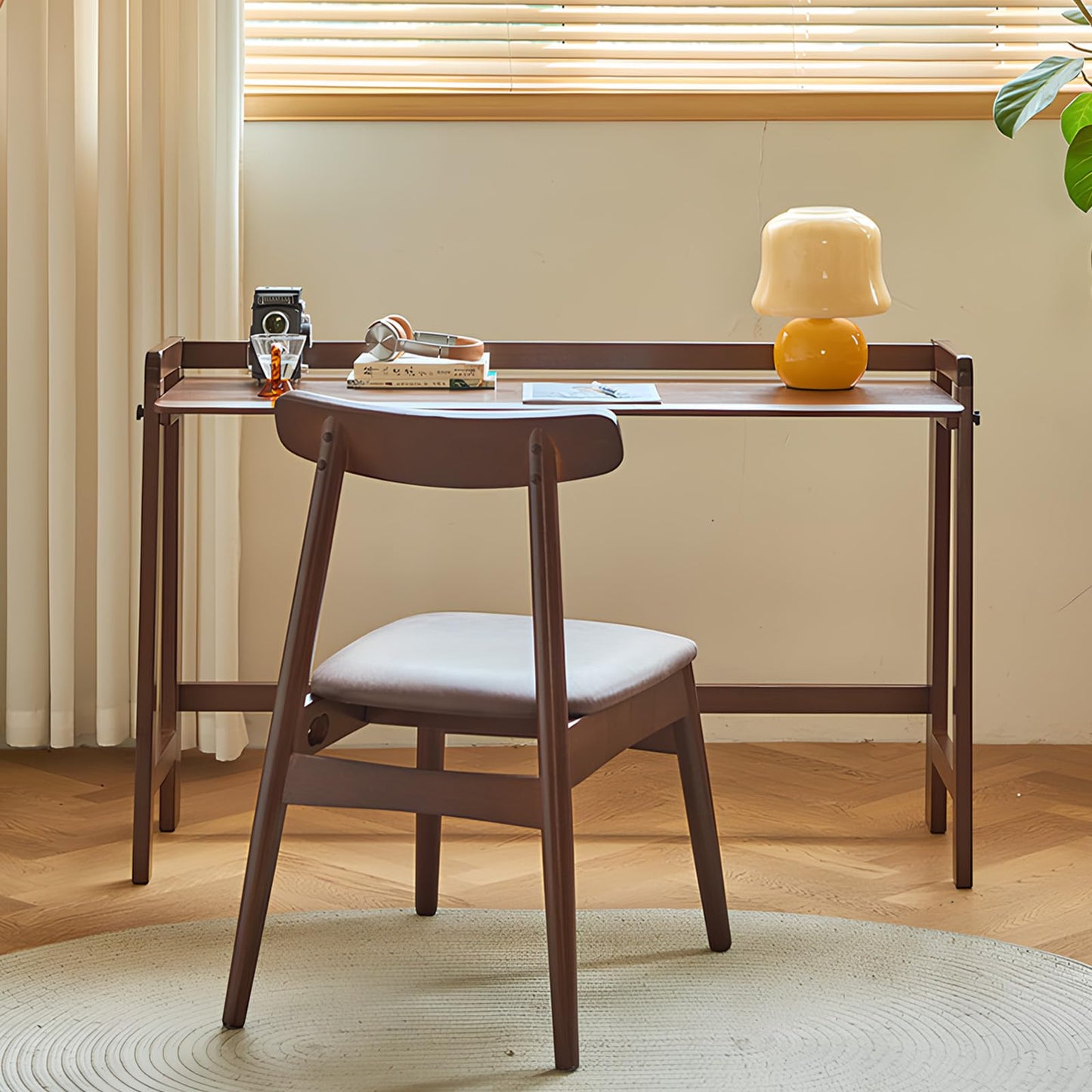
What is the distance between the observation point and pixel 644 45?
2.82 m

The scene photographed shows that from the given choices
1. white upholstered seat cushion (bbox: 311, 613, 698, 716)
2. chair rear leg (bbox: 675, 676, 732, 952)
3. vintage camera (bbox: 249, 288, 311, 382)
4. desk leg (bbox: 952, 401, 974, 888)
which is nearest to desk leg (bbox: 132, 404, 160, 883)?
vintage camera (bbox: 249, 288, 311, 382)

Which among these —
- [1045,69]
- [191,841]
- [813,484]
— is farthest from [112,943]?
[1045,69]

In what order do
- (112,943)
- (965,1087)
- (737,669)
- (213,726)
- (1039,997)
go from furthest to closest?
(737,669), (213,726), (112,943), (1039,997), (965,1087)

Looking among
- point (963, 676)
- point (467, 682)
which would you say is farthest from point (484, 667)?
point (963, 676)

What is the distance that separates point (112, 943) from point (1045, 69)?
1.96 m

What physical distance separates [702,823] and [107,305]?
1.47 m

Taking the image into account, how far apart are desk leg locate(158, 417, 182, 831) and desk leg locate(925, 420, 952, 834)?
4.05 ft

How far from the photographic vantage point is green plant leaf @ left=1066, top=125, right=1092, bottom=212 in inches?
97.3

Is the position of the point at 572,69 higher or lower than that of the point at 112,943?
higher

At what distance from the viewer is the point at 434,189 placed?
2.81 m

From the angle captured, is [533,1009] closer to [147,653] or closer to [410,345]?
[147,653]

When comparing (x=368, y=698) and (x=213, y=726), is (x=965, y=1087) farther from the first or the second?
(x=213, y=726)

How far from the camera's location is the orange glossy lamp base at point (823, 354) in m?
2.35

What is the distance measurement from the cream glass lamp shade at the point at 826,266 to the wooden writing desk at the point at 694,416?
0.14 meters
